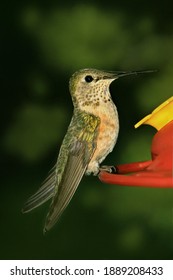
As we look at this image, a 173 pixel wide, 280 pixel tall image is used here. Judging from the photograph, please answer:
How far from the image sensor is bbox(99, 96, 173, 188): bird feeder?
1.94 m

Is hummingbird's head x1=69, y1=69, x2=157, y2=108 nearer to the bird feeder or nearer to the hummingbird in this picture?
the hummingbird

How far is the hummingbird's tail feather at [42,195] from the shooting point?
2.82m

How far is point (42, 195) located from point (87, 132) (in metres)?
0.37

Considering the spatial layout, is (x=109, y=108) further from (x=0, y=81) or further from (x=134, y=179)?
(x=0, y=81)

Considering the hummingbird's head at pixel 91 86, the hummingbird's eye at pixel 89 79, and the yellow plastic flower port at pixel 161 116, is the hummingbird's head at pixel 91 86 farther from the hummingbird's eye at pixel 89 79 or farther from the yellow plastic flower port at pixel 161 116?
the yellow plastic flower port at pixel 161 116

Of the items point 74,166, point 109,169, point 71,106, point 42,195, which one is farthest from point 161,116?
point 71,106

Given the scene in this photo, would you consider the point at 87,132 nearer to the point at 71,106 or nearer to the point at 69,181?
the point at 69,181

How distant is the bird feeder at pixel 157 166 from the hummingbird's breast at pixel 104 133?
12.6 inches

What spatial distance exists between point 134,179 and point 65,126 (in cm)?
221

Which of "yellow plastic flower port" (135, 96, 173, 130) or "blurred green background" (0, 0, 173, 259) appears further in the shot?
"blurred green background" (0, 0, 173, 259)

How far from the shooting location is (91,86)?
2.91m

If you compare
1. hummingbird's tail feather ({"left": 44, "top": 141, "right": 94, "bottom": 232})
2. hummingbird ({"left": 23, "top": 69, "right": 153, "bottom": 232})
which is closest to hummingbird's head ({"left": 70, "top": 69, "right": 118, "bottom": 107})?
hummingbird ({"left": 23, "top": 69, "right": 153, "bottom": 232})

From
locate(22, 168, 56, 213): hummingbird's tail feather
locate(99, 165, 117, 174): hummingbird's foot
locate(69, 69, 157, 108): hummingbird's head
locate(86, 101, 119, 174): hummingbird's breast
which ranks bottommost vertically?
locate(22, 168, 56, 213): hummingbird's tail feather

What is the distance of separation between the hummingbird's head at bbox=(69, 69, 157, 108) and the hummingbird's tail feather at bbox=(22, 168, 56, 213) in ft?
1.34
